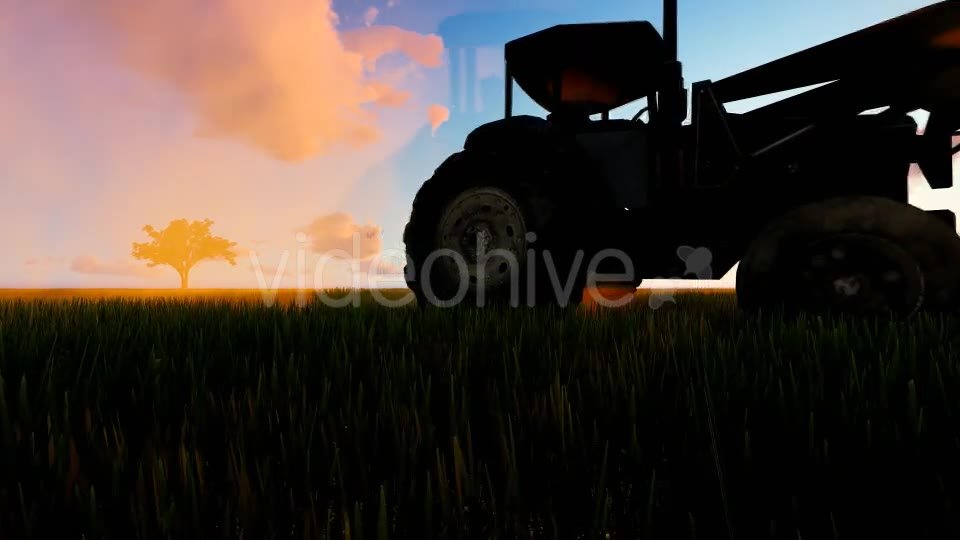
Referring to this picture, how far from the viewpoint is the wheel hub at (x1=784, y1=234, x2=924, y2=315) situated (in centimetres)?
278

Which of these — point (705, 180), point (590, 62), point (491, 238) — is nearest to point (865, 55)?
point (705, 180)

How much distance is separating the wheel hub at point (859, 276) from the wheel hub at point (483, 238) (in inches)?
62.2

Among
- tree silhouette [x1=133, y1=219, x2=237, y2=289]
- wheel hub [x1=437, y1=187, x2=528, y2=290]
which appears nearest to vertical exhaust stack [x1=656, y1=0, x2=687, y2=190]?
wheel hub [x1=437, y1=187, x2=528, y2=290]

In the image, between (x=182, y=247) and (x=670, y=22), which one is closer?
(x=670, y=22)

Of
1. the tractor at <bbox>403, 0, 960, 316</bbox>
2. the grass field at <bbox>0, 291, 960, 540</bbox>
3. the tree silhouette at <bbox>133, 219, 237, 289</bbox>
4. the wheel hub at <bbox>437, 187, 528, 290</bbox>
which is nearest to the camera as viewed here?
the grass field at <bbox>0, 291, 960, 540</bbox>

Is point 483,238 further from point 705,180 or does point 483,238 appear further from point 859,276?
point 859,276

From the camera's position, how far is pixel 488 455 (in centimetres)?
101

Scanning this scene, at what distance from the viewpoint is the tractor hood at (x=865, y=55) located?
9.54ft

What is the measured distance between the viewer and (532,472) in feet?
2.96

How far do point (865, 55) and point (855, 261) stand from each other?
112cm

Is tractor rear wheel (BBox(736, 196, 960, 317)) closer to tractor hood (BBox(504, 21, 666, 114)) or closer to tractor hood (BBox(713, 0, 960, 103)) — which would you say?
tractor hood (BBox(713, 0, 960, 103))

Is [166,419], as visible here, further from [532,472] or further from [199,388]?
[532,472]

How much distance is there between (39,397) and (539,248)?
2.76 metres

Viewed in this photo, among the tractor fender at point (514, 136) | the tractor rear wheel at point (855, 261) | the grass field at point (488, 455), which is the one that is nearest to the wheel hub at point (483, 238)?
the tractor fender at point (514, 136)
